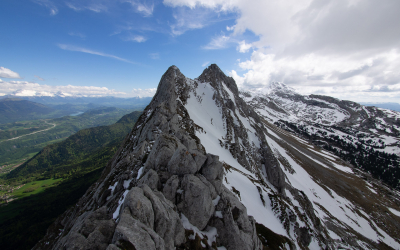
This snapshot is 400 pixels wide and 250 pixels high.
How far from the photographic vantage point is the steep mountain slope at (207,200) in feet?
Answer: 50.4

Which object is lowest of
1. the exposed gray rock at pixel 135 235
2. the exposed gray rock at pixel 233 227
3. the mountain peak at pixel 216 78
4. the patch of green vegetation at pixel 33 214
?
the patch of green vegetation at pixel 33 214

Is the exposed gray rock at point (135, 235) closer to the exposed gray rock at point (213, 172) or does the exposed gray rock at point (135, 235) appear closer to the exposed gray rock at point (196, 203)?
the exposed gray rock at point (196, 203)

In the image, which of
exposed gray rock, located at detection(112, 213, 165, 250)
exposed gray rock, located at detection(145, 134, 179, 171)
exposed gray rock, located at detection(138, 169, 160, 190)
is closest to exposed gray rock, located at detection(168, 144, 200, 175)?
exposed gray rock, located at detection(145, 134, 179, 171)

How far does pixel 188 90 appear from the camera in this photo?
9712 cm

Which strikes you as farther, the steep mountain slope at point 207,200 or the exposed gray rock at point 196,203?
the exposed gray rock at point 196,203

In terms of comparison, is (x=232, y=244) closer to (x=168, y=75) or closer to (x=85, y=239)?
(x=85, y=239)

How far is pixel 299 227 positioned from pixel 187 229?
43.8 metres

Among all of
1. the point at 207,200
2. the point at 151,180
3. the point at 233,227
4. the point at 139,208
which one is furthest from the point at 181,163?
the point at 233,227

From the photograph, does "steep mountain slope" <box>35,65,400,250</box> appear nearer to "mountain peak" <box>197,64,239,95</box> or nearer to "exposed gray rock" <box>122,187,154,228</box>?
"exposed gray rock" <box>122,187,154,228</box>

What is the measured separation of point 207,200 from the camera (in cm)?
2141

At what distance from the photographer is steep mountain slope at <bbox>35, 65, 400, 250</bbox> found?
15375mm

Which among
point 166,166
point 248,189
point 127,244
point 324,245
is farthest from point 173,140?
point 324,245

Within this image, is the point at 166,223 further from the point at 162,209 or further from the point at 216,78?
the point at 216,78

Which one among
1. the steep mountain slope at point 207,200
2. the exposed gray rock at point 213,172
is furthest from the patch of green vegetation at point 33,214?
the exposed gray rock at point 213,172
